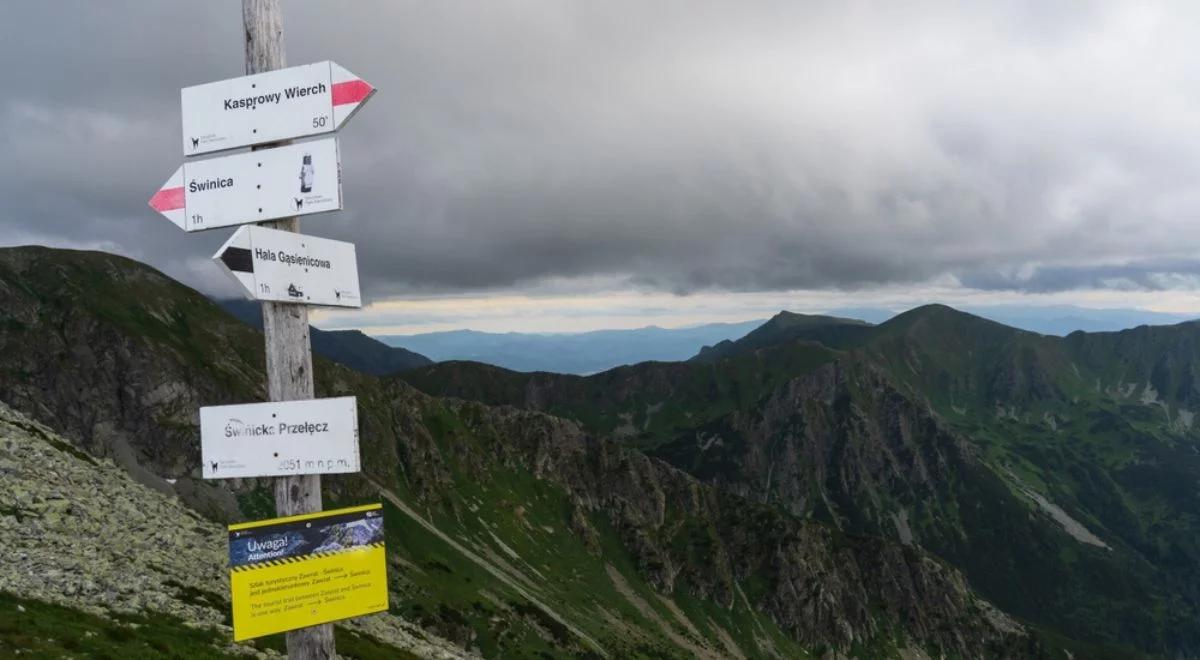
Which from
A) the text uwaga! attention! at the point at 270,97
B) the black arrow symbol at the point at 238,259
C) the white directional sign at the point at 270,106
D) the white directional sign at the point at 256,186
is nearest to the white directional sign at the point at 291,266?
the black arrow symbol at the point at 238,259

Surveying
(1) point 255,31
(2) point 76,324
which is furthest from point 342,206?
(2) point 76,324

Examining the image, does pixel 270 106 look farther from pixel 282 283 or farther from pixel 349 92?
pixel 282 283

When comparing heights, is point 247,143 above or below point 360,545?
above

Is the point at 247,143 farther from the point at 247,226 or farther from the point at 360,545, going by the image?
the point at 360,545

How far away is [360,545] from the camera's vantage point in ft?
33.1

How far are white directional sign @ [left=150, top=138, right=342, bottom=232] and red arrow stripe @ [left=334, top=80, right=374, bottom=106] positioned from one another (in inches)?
26.4

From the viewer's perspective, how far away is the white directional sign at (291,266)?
9.76m

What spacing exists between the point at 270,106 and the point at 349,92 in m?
1.25

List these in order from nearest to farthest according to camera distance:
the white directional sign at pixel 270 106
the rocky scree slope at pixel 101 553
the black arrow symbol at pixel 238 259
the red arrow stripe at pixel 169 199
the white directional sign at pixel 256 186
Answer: the black arrow symbol at pixel 238 259 < the white directional sign at pixel 256 186 < the white directional sign at pixel 270 106 < the red arrow stripe at pixel 169 199 < the rocky scree slope at pixel 101 553

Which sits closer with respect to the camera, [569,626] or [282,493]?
[282,493]

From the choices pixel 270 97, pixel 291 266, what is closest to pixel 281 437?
pixel 291 266

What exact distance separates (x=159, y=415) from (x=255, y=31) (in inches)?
8292

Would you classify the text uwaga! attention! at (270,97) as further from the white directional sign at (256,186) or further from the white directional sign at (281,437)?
the white directional sign at (281,437)

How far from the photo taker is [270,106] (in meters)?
10.4
